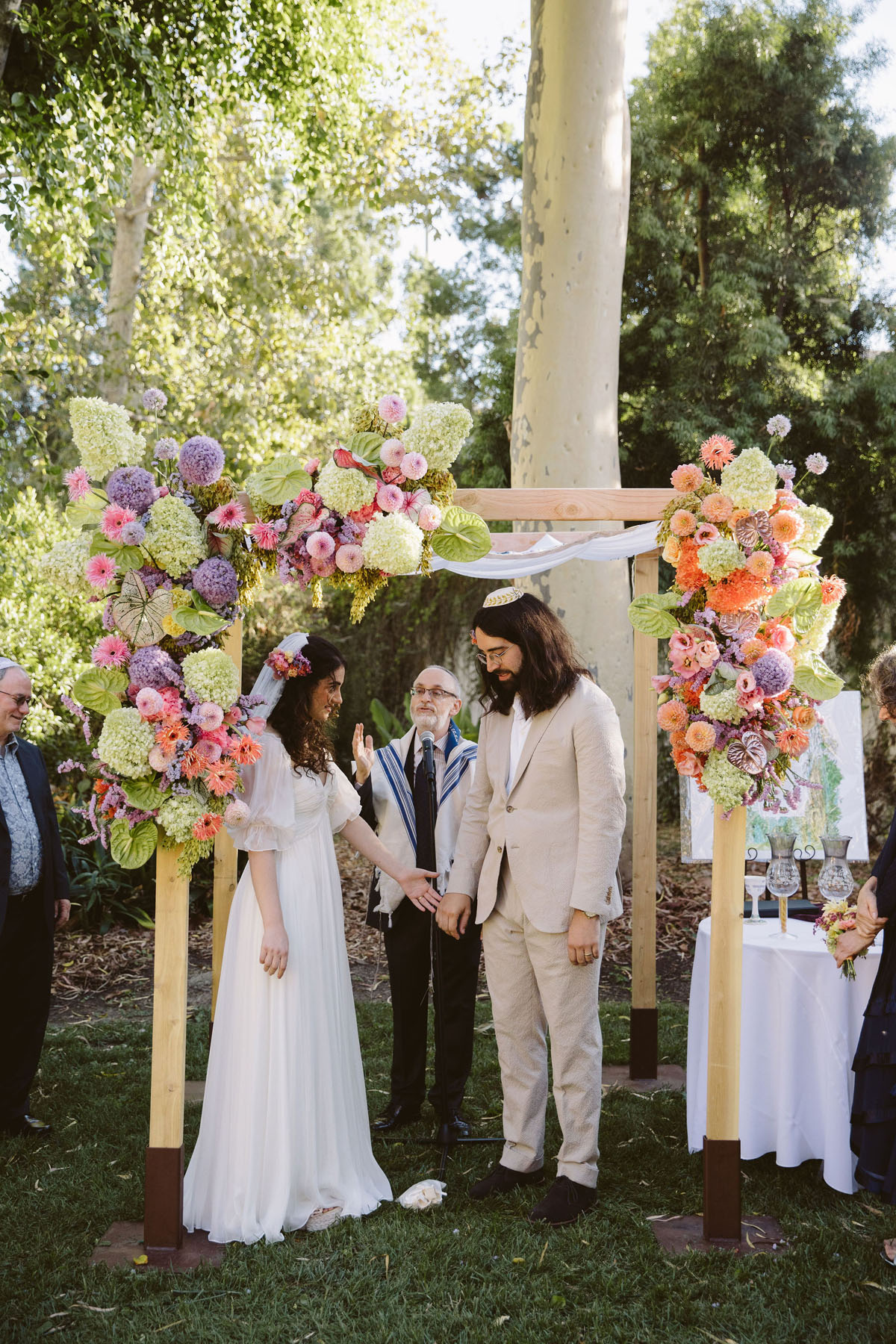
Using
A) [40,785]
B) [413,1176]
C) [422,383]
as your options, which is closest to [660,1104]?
[413,1176]

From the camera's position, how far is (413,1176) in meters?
Result: 4.25

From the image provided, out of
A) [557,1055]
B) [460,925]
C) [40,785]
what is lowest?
[557,1055]

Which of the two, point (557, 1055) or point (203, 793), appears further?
point (557, 1055)

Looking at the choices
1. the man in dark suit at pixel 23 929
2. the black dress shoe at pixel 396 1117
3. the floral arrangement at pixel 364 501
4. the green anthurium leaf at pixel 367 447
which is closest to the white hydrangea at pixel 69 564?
the floral arrangement at pixel 364 501

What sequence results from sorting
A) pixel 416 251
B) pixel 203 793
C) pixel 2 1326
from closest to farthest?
pixel 2 1326, pixel 203 793, pixel 416 251

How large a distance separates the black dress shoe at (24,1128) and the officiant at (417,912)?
1415 mm

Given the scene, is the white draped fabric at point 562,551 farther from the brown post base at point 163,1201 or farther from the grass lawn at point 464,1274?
the brown post base at point 163,1201

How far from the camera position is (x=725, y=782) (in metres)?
3.64

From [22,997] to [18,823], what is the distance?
2.48ft

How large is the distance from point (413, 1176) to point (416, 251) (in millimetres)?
18801

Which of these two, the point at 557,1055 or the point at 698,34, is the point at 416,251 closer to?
the point at 698,34

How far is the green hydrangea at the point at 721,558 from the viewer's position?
358 centimetres

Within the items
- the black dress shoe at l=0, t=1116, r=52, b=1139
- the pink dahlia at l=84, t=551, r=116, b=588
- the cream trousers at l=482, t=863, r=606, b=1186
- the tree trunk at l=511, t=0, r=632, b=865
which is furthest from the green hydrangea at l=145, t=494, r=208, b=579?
the tree trunk at l=511, t=0, r=632, b=865

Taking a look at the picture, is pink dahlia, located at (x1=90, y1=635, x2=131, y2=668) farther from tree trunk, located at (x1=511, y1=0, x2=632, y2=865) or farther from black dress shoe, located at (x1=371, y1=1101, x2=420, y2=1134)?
tree trunk, located at (x1=511, y1=0, x2=632, y2=865)
